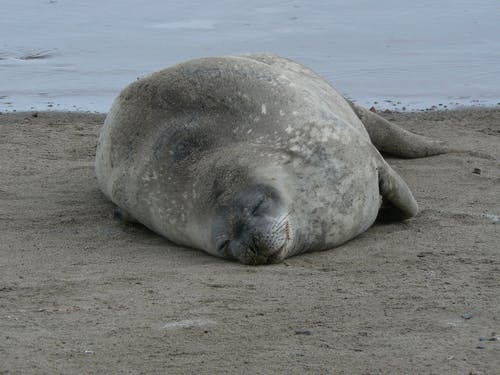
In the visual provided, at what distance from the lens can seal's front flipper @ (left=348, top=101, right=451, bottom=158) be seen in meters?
7.27

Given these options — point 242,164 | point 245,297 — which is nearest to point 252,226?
point 242,164

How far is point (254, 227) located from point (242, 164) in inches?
16.5

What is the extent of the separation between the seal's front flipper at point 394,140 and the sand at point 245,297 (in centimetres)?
67

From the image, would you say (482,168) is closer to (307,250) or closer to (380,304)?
(307,250)

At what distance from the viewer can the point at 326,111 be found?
570 centimetres

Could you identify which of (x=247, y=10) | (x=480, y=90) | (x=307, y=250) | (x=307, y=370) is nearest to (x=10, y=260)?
(x=307, y=250)

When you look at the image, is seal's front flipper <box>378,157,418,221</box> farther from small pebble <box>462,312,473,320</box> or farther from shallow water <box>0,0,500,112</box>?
shallow water <box>0,0,500,112</box>

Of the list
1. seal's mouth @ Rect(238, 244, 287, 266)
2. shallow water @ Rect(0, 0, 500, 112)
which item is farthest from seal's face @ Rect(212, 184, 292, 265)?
shallow water @ Rect(0, 0, 500, 112)

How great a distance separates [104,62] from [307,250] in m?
5.76

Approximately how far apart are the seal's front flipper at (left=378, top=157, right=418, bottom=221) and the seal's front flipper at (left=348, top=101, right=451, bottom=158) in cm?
148

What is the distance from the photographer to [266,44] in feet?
35.1

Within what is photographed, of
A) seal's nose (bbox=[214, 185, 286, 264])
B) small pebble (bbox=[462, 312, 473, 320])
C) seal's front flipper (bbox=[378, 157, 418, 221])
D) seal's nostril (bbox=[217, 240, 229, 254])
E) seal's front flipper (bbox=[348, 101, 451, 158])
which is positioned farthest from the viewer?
seal's front flipper (bbox=[348, 101, 451, 158])

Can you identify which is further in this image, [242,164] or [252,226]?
[242,164]

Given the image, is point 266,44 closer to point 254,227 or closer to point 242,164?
point 242,164
